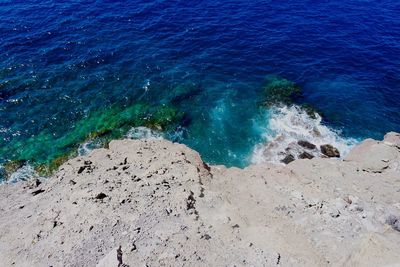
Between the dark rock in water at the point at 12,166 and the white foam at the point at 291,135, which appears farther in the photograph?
the white foam at the point at 291,135

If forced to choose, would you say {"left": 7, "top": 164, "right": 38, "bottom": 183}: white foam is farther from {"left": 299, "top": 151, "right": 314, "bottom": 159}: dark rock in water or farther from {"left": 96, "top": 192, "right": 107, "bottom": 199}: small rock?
{"left": 299, "top": 151, "right": 314, "bottom": 159}: dark rock in water

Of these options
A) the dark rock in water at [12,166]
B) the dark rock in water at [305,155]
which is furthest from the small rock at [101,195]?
the dark rock in water at [305,155]

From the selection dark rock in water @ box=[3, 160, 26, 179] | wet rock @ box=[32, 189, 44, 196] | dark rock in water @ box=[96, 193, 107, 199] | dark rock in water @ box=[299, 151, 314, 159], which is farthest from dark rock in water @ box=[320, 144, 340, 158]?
dark rock in water @ box=[3, 160, 26, 179]

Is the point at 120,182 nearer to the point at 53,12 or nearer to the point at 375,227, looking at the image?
the point at 375,227

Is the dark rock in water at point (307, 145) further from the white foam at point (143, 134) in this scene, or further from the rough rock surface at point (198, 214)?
the white foam at point (143, 134)

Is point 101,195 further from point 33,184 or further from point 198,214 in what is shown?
A: point 33,184
